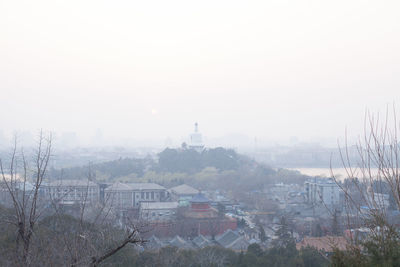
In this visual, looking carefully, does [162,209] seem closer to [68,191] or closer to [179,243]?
[179,243]

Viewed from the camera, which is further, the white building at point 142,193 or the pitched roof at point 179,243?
the white building at point 142,193

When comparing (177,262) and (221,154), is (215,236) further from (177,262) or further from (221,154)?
(221,154)

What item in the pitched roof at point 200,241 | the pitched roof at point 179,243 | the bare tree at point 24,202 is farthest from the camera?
the pitched roof at point 200,241

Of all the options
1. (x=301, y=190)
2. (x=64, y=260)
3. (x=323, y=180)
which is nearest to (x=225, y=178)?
(x=301, y=190)

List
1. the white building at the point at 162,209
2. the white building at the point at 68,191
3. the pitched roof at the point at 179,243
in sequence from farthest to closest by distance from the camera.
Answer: the white building at the point at 162,209
the pitched roof at the point at 179,243
the white building at the point at 68,191

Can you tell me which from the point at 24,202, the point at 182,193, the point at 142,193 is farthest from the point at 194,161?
the point at 24,202

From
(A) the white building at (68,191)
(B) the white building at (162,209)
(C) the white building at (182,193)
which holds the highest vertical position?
(A) the white building at (68,191)

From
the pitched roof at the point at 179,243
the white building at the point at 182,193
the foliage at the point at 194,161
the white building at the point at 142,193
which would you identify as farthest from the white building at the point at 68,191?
the foliage at the point at 194,161

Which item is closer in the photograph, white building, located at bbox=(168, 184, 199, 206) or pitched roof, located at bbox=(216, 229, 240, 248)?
pitched roof, located at bbox=(216, 229, 240, 248)

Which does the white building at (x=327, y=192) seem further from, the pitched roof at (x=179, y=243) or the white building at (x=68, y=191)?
the pitched roof at (x=179, y=243)

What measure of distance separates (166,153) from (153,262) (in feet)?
77.0

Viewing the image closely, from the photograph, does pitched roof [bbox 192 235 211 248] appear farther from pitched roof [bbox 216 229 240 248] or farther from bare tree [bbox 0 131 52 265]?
bare tree [bbox 0 131 52 265]

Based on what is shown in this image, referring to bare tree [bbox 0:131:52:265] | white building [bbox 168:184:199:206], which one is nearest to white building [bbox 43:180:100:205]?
bare tree [bbox 0:131:52:265]

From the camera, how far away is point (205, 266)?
693cm
